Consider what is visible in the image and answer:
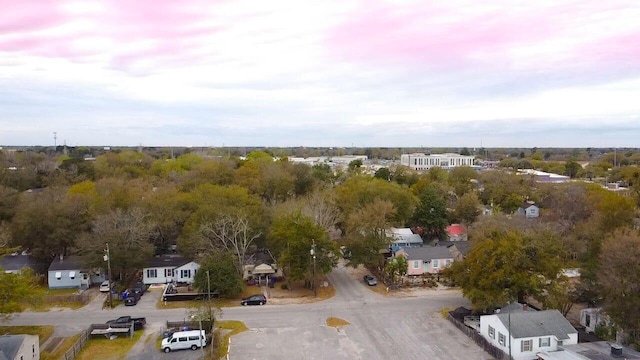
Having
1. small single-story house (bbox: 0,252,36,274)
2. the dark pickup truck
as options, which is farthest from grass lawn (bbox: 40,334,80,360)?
small single-story house (bbox: 0,252,36,274)

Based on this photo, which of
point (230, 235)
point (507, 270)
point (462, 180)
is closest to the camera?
point (507, 270)

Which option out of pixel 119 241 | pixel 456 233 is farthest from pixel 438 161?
pixel 119 241

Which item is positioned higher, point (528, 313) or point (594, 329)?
point (528, 313)

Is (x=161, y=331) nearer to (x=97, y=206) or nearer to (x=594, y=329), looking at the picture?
(x=97, y=206)

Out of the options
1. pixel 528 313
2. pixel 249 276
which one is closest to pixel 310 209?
pixel 249 276

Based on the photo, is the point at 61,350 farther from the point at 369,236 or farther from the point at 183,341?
the point at 369,236
